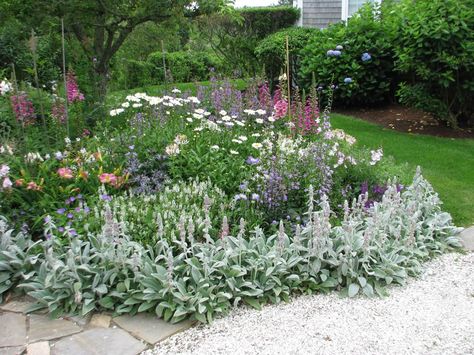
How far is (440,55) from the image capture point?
250 inches

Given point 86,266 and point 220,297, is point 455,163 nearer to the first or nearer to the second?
point 220,297

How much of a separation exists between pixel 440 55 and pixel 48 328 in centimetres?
570

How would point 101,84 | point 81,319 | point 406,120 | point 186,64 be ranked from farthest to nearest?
point 186,64 → point 406,120 → point 101,84 → point 81,319

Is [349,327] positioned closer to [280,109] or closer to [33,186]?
[33,186]

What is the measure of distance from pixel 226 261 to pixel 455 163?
3.77 meters

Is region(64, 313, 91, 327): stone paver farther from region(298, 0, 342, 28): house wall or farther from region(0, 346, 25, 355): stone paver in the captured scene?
region(298, 0, 342, 28): house wall

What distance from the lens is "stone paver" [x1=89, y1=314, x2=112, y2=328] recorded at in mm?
2873

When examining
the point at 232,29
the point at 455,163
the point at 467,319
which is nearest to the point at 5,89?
the point at 467,319

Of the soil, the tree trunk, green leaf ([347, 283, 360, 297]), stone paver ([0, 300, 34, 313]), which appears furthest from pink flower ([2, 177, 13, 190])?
the soil

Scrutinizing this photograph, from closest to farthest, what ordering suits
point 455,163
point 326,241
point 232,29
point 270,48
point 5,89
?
point 326,241 < point 5,89 < point 455,163 < point 270,48 < point 232,29

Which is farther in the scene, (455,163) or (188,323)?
(455,163)

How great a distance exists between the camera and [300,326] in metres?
2.87

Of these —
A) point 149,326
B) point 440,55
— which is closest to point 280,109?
point 440,55

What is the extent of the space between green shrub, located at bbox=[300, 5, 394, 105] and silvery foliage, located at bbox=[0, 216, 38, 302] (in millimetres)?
5894
